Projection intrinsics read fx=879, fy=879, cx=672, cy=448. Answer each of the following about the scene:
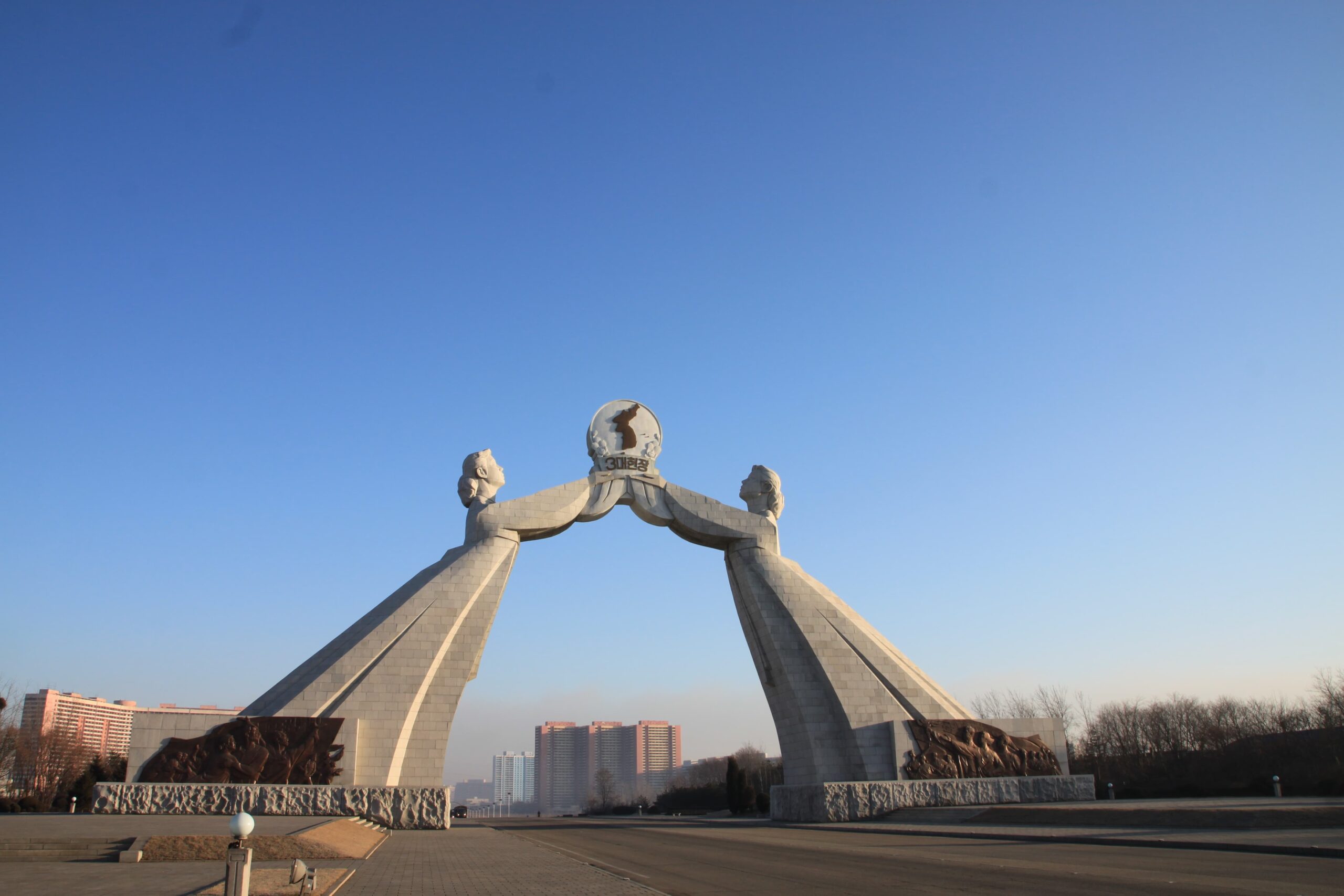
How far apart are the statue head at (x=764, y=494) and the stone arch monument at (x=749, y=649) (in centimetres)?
3

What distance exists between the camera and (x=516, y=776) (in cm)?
15412

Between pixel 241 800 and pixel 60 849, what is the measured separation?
4.92 meters

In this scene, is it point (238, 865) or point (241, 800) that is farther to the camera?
point (241, 800)

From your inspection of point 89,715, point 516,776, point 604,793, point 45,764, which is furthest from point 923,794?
point 516,776

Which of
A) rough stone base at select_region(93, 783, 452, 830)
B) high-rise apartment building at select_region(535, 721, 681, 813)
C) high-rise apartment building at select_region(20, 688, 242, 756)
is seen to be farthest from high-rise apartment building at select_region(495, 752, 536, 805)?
rough stone base at select_region(93, 783, 452, 830)

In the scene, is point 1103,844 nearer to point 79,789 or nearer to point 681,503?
point 681,503

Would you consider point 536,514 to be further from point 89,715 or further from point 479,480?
point 89,715

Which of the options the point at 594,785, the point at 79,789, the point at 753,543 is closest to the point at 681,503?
the point at 753,543

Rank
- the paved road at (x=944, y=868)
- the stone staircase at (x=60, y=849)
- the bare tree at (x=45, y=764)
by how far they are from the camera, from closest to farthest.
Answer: the paved road at (x=944, y=868)
the stone staircase at (x=60, y=849)
the bare tree at (x=45, y=764)

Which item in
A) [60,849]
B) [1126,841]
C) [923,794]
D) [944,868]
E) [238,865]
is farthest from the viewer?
[923,794]

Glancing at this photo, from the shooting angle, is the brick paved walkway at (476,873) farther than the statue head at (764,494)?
No

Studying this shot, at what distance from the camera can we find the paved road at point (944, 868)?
194 inches

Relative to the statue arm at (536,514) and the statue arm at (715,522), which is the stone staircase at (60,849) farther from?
the statue arm at (715,522)

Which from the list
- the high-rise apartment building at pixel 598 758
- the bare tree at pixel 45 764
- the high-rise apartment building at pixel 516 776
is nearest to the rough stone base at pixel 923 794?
the bare tree at pixel 45 764
